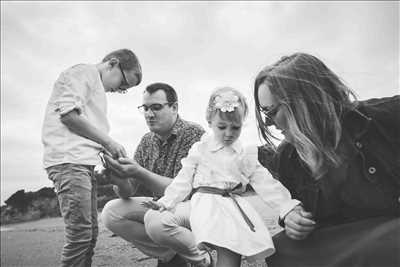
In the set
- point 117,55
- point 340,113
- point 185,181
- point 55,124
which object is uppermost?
point 117,55

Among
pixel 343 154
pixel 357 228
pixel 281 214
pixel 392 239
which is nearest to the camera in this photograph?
pixel 392 239

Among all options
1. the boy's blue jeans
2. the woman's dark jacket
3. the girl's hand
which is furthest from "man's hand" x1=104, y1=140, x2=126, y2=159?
the woman's dark jacket

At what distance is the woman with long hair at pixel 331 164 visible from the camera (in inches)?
55.5

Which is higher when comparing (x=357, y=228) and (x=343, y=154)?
(x=343, y=154)

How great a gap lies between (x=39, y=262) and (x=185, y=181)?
8.80 ft

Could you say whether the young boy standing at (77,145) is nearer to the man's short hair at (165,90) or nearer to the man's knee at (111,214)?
the man's knee at (111,214)

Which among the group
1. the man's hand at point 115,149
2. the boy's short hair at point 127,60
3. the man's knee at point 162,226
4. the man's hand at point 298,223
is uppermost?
the boy's short hair at point 127,60

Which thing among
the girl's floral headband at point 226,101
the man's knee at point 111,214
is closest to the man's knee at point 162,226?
the man's knee at point 111,214

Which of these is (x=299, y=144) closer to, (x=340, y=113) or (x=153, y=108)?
(x=340, y=113)

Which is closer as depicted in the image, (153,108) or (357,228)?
(357,228)

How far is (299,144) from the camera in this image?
1605 millimetres

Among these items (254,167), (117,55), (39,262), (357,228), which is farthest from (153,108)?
(39,262)

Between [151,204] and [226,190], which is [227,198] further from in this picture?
[151,204]

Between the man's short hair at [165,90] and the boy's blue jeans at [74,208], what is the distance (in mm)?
913
